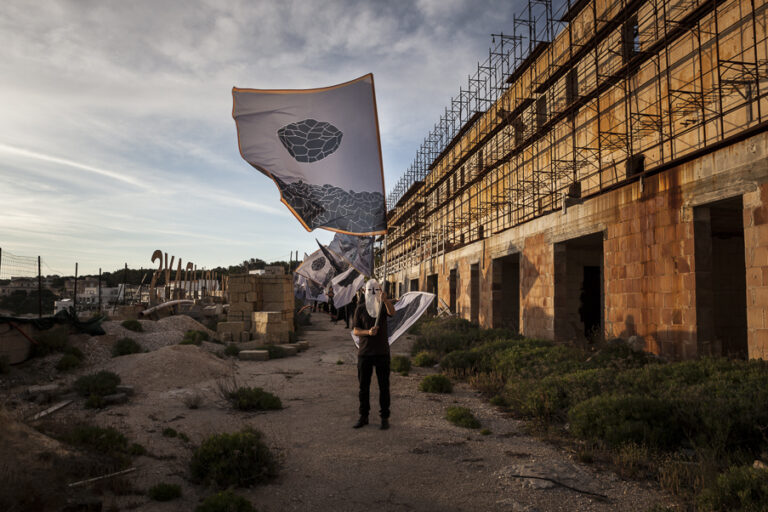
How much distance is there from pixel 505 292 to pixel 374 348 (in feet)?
51.5

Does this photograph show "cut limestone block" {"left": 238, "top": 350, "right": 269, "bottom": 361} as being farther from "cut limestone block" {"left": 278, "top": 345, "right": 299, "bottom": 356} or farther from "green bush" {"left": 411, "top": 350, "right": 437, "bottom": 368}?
"green bush" {"left": 411, "top": 350, "right": 437, "bottom": 368}

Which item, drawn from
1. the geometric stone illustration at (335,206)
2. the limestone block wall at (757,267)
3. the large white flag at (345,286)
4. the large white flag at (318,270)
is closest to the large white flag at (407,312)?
the geometric stone illustration at (335,206)

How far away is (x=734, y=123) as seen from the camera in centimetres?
1030

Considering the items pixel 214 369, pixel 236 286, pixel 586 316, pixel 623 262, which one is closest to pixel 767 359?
pixel 623 262

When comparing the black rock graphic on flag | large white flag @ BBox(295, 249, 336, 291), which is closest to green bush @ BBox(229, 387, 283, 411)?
the black rock graphic on flag

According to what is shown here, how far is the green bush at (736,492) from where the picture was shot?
3.63m

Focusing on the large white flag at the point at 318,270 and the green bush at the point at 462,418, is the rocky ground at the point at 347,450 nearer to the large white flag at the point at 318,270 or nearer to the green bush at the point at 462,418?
the green bush at the point at 462,418

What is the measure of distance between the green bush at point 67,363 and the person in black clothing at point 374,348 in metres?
8.12

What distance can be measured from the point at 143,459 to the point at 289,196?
3.85 metres

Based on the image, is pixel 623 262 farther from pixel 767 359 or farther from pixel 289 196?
pixel 289 196

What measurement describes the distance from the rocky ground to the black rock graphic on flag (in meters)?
3.98

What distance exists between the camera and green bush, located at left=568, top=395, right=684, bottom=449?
539 centimetres

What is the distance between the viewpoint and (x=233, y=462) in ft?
15.4

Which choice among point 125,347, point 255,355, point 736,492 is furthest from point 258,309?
point 736,492
